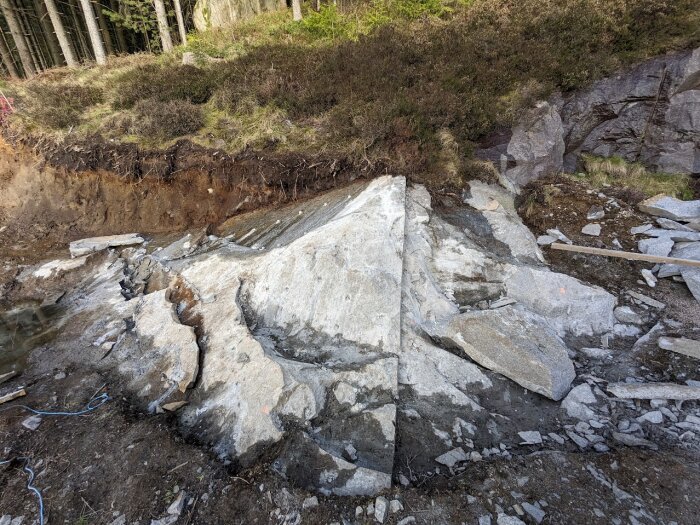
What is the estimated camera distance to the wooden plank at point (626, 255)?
6318 mm

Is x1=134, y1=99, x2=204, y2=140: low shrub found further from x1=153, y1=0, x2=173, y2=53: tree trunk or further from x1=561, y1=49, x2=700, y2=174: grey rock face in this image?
x1=561, y1=49, x2=700, y2=174: grey rock face

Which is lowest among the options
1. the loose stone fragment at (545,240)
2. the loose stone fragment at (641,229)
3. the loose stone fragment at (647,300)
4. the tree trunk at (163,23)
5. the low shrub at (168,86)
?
the loose stone fragment at (647,300)

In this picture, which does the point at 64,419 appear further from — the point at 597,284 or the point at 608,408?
the point at 597,284

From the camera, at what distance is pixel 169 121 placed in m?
9.28

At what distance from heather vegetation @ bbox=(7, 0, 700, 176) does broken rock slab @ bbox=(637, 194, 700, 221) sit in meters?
3.74

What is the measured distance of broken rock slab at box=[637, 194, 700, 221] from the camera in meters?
7.61

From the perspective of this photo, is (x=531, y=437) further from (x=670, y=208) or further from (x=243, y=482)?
(x=670, y=208)

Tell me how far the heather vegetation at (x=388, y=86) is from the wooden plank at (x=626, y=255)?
2767mm

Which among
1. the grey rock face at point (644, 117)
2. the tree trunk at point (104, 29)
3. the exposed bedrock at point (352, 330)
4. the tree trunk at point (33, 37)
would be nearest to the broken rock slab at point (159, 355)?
the exposed bedrock at point (352, 330)

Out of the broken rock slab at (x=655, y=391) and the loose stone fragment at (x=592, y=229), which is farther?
the loose stone fragment at (x=592, y=229)

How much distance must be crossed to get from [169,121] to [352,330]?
7.91 m

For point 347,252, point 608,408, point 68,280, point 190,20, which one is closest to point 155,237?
point 68,280

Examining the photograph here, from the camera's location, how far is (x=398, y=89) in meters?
8.82

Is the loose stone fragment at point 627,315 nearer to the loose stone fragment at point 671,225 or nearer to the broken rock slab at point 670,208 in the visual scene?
the loose stone fragment at point 671,225
